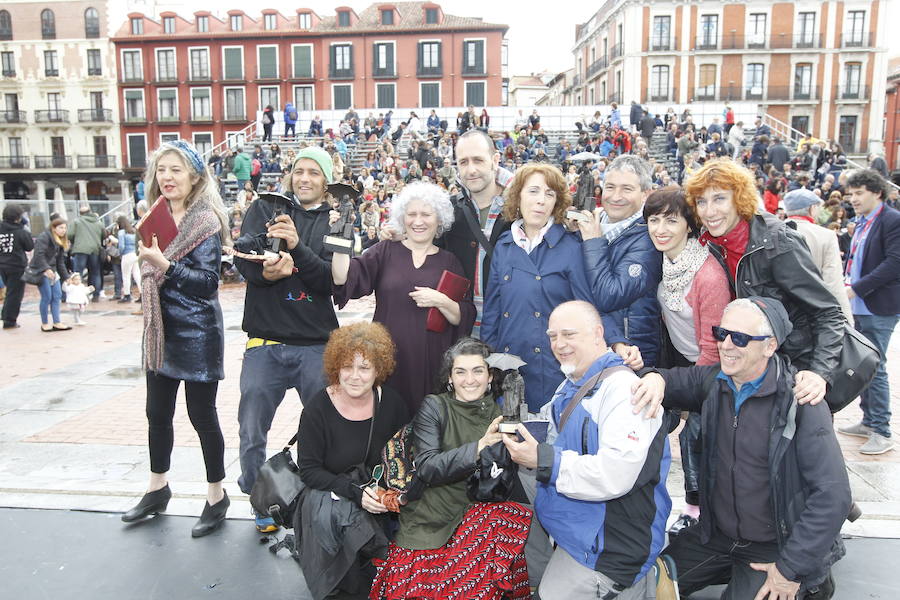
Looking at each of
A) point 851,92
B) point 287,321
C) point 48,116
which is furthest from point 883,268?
point 48,116

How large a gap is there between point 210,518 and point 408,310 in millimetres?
1628

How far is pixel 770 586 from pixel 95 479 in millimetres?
4004

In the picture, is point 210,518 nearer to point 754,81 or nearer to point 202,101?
point 202,101

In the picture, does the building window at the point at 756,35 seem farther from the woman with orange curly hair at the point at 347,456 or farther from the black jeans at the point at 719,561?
the woman with orange curly hair at the point at 347,456

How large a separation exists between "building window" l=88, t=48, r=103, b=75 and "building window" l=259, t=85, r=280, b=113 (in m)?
11.1

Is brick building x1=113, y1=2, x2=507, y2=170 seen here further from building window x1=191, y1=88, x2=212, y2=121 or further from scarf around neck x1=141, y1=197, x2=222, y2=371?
scarf around neck x1=141, y1=197, x2=222, y2=371

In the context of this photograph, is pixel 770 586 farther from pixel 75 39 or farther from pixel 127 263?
pixel 75 39

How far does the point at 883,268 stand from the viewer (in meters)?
4.82

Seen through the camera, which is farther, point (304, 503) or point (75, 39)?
point (75, 39)

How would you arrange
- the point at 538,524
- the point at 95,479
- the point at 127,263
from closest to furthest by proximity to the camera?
the point at 538,524 < the point at 95,479 < the point at 127,263

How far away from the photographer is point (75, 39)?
143ft

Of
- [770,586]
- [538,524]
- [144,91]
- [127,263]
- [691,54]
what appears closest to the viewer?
[770,586]

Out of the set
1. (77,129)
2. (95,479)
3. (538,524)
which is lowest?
(95,479)

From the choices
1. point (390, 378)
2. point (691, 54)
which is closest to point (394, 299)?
point (390, 378)
